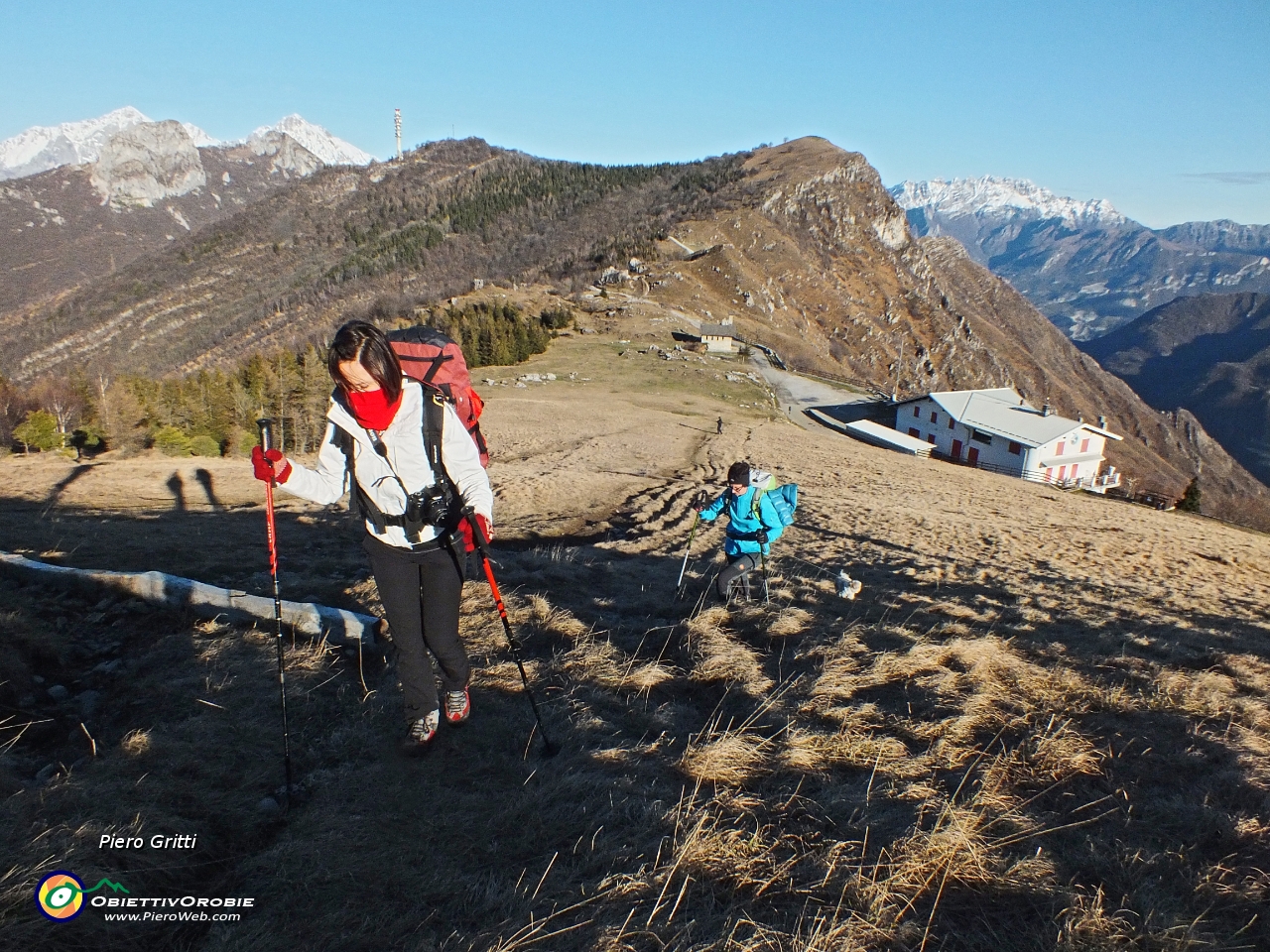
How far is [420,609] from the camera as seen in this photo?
4.17 metres

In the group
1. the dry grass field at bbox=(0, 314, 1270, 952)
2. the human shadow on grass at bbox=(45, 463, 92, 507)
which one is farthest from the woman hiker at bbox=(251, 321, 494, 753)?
the human shadow on grass at bbox=(45, 463, 92, 507)

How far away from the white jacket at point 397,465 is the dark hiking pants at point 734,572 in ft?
14.0

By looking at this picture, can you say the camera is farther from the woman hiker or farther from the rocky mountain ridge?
the rocky mountain ridge

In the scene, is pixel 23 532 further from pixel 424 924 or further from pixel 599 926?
pixel 599 926

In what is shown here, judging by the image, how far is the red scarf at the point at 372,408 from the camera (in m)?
3.73

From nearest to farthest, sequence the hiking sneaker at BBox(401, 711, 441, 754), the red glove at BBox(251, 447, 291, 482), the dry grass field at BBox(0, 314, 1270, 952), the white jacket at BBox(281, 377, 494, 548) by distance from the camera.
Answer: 1. the dry grass field at BBox(0, 314, 1270, 952)
2. the white jacket at BBox(281, 377, 494, 548)
3. the red glove at BBox(251, 447, 291, 482)
4. the hiking sneaker at BBox(401, 711, 441, 754)

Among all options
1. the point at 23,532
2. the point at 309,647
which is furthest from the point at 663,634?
the point at 23,532

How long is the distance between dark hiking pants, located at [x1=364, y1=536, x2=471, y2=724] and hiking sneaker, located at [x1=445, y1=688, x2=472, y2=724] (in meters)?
0.18

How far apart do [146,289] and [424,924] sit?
9979 inches

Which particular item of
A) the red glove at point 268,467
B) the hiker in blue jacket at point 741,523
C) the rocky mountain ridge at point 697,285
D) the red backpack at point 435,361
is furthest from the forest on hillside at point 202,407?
the red glove at point 268,467

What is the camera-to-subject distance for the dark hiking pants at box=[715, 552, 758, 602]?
7.64 metres

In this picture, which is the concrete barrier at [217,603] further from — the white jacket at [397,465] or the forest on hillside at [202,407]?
the forest on hillside at [202,407]

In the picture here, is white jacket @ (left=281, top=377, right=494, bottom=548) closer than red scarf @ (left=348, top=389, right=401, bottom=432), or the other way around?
red scarf @ (left=348, top=389, right=401, bottom=432)

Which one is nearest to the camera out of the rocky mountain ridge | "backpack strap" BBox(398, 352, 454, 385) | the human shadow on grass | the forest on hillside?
"backpack strap" BBox(398, 352, 454, 385)
